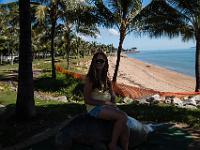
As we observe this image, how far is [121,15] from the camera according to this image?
20.1 meters

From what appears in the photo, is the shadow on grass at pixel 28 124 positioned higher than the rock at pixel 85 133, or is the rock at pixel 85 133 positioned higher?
the rock at pixel 85 133

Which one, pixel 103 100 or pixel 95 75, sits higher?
pixel 95 75

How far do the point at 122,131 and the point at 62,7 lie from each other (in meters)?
19.0

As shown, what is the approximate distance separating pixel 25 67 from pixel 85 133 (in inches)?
161

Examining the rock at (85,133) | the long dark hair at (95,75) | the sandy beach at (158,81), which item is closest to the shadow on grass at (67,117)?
the rock at (85,133)

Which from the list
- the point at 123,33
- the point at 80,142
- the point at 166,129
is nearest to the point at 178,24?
the point at 123,33

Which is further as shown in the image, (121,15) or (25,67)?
(121,15)

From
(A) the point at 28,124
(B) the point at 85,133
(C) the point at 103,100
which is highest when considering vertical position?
(C) the point at 103,100

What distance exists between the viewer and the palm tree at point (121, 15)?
64.5ft

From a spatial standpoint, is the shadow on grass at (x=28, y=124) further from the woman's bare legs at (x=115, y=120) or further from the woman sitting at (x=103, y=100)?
the woman's bare legs at (x=115, y=120)

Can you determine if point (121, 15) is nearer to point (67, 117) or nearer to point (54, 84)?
point (54, 84)

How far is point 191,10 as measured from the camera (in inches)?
733

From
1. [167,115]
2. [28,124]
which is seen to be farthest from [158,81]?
[28,124]

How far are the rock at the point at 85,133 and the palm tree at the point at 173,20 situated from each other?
1402cm
